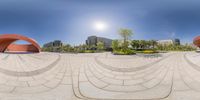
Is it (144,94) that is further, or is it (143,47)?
(143,47)

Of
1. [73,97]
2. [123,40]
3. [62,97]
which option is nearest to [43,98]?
[62,97]

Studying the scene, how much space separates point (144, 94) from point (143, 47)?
50.7 metres

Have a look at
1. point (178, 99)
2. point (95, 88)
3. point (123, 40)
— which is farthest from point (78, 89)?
point (123, 40)

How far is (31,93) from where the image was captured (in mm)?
3516

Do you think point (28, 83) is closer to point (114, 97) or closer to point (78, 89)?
point (78, 89)

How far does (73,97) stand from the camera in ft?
10.7

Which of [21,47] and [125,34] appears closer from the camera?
[125,34]

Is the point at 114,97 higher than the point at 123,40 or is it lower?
lower

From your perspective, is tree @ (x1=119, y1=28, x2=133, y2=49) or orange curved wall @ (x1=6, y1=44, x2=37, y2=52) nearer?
tree @ (x1=119, y1=28, x2=133, y2=49)

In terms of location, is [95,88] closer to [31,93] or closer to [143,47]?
→ [31,93]

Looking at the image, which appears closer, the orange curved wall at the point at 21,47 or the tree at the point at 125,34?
the tree at the point at 125,34

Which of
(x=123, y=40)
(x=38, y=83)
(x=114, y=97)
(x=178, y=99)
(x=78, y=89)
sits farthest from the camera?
(x=123, y=40)

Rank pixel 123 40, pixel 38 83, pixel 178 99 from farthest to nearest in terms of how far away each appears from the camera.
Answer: pixel 123 40, pixel 38 83, pixel 178 99

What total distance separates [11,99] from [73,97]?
4.25 feet
